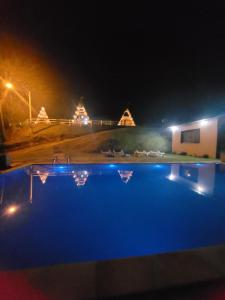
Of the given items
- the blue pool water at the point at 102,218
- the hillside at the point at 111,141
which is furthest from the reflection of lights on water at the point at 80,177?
the hillside at the point at 111,141

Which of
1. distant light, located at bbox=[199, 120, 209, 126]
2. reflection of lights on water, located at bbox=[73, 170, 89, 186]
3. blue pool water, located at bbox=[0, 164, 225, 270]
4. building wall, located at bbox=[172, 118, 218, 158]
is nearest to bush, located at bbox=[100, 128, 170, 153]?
building wall, located at bbox=[172, 118, 218, 158]

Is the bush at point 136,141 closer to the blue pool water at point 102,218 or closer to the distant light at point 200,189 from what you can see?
the blue pool water at point 102,218

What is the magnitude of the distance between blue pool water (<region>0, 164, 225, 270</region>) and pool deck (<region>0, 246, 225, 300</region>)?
27.7 inches

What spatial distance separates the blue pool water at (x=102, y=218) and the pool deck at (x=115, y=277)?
70 centimetres

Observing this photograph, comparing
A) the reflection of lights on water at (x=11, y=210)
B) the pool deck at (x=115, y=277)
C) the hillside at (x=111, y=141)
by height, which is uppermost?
the hillside at (x=111, y=141)

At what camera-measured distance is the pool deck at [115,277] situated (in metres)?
1.78

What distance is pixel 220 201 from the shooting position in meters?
5.42

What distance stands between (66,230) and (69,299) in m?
2.01

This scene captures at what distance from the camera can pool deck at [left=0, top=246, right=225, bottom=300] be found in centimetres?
178

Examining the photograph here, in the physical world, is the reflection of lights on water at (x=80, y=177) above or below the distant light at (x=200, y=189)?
above

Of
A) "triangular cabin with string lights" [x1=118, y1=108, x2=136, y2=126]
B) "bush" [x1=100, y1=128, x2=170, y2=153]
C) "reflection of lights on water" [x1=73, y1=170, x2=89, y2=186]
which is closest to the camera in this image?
"reflection of lights on water" [x1=73, y1=170, x2=89, y2=186]

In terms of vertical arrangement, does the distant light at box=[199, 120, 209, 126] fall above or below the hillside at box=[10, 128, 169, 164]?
above

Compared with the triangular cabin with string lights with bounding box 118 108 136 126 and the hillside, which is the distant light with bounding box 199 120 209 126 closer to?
the hillside

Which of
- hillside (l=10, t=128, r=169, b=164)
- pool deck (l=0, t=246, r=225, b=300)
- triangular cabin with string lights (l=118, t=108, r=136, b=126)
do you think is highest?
triangular cabin with string lights (l=118, t=108, r=136, b=126)
